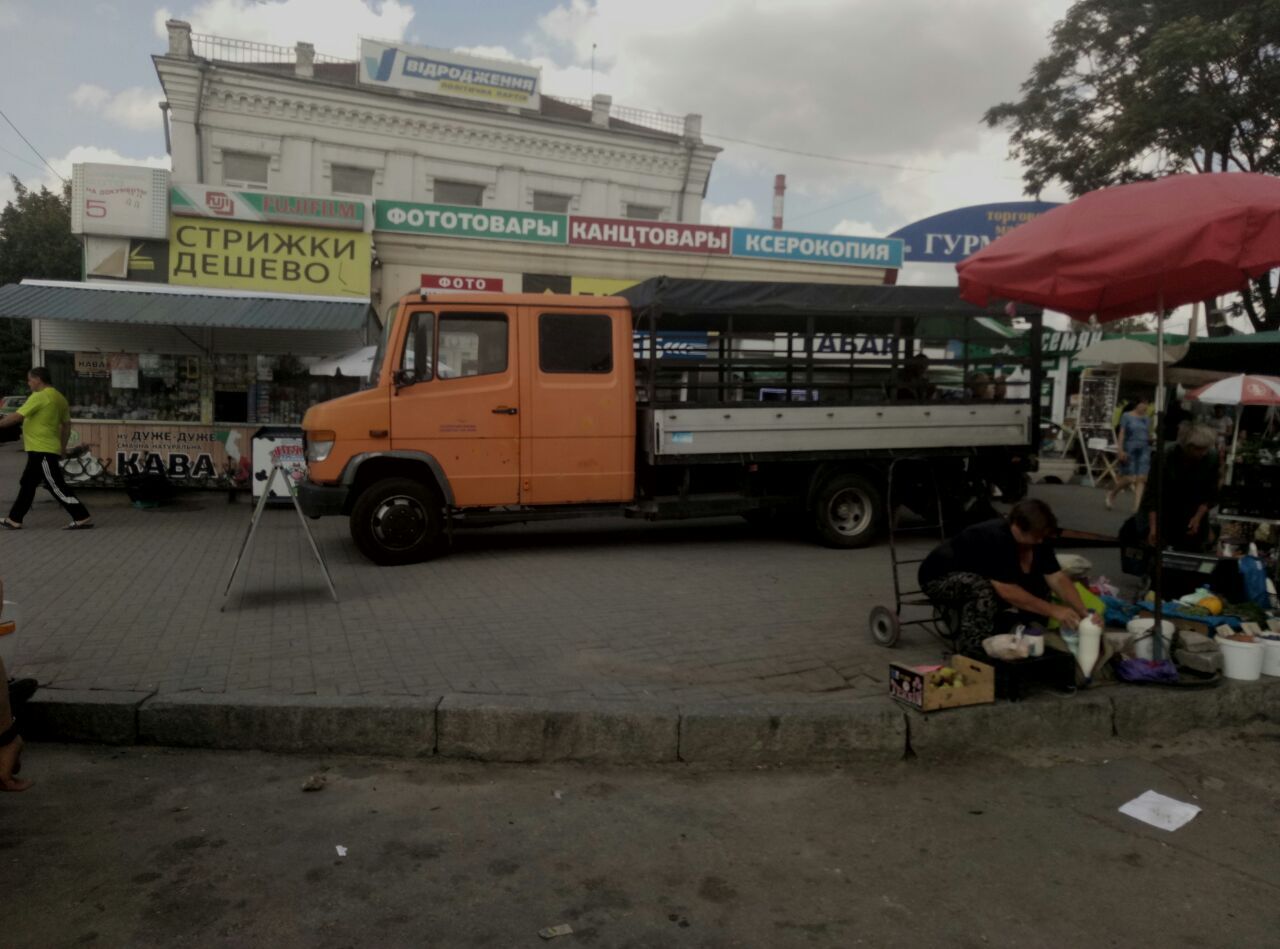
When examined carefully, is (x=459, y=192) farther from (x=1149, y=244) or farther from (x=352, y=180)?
(x=1149, y=244)

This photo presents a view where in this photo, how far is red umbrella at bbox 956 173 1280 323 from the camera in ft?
15.0

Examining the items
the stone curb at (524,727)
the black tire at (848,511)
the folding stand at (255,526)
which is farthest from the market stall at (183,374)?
the stone curb at (524,727)

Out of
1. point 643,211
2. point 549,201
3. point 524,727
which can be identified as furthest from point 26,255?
point 524,727

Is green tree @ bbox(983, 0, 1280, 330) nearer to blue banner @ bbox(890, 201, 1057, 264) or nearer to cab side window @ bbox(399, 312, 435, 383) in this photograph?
blue banner @ bbox(890, 201, 1057, 264)

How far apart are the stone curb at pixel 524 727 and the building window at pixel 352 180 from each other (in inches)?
760

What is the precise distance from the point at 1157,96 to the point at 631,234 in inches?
367

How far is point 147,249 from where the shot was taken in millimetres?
14531

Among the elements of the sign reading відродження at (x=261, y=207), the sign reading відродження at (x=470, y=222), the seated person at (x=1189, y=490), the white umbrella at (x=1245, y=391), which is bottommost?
the seated person at (x=1189, y=490)

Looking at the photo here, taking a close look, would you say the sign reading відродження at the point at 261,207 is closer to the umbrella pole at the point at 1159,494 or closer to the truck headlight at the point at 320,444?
the truck headlight at the point at 320,444

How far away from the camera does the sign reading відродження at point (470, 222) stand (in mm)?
16297

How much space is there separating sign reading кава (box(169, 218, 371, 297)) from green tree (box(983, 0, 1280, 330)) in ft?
42.1

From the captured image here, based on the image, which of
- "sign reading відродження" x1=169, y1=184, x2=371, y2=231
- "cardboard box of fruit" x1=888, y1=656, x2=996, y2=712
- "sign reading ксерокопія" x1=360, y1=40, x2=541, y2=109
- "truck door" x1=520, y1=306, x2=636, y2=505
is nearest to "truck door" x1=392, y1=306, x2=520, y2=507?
"truck door" x1=520, y1=306, x2=636, y2=505

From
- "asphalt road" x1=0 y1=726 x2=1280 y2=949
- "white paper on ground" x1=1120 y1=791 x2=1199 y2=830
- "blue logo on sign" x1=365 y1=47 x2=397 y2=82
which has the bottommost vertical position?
"asphalt road" x1=0 y1=726 x2=1280 y2=949

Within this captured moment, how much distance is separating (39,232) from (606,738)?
3645 centimetres
